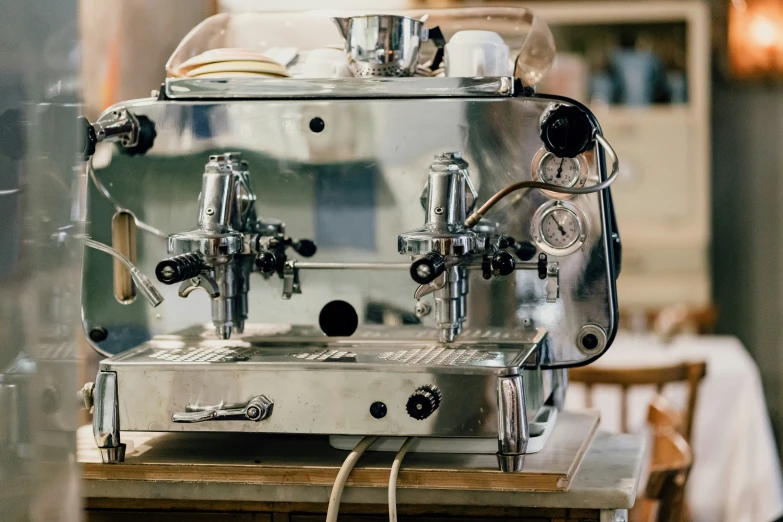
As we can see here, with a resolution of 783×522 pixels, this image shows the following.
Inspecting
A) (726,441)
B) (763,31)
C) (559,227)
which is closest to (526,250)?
(559,227)

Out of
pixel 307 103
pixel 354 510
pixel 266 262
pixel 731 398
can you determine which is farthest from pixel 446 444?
pixel 731 398

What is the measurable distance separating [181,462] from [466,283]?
1.25 feet

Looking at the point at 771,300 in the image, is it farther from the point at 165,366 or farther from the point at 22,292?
the point at 22,292

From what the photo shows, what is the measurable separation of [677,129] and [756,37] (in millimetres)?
415

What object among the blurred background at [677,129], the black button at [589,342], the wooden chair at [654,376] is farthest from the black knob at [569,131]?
the blurred background at [677,129]

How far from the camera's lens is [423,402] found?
1088 mm

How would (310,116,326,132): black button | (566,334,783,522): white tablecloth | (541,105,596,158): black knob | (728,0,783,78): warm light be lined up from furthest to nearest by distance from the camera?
(728,0,783,78): warm light
(566,334,783,522): white tablecloth
(310,116,326,132): black button
(541,105,596,158): black knob

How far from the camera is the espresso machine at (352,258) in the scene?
1.12 m

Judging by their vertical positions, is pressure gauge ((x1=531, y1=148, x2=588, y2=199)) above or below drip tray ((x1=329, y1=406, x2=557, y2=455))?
above

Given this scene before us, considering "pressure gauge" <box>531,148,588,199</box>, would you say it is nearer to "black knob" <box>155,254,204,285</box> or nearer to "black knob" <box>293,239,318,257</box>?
"black knob" <box>293,239,318,257</box>

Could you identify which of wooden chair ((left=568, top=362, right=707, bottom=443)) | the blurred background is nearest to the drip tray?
wooden chair ((left=568, top=362, right=707, bottom=443))

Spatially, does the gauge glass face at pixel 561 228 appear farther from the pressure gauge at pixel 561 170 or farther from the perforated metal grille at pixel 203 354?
the perforated metal grille at pixel 203 354

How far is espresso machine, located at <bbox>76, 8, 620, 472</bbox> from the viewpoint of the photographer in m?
1.12

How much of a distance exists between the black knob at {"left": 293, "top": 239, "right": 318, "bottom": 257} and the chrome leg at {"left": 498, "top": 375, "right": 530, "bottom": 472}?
0.33 metres
